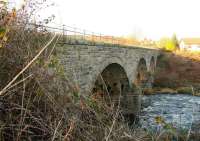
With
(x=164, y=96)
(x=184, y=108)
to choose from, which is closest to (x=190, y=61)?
(x=164, y=96)

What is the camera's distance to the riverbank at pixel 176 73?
3620cm

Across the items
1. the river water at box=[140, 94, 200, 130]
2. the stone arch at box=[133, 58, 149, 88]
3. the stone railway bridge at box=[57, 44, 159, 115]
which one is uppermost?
the stone railway bridge at box=[57, 44, 159, 115]

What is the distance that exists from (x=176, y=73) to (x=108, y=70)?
21.9 meters

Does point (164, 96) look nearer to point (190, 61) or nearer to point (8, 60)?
point (190, 61)

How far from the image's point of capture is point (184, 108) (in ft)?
77.9

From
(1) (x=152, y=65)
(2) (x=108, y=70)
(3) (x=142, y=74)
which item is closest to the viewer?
(2) (x=108, y=70)

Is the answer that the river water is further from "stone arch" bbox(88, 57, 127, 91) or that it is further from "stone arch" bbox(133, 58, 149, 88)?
"stone arch" bbox(88, 57, 127, 91)

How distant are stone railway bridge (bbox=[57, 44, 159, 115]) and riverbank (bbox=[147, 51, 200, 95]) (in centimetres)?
300

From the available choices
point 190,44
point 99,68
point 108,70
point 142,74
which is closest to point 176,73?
point 142,74

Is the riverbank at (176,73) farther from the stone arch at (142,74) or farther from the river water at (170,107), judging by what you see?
the river water at (170,107)

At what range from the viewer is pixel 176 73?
4081 cm

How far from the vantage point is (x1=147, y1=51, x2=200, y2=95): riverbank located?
3620 cm

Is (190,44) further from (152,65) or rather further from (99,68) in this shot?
(99,68)

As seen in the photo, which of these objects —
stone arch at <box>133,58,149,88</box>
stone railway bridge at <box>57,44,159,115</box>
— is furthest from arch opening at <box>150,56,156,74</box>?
stone arch at <box>133,58,149,88</box>
